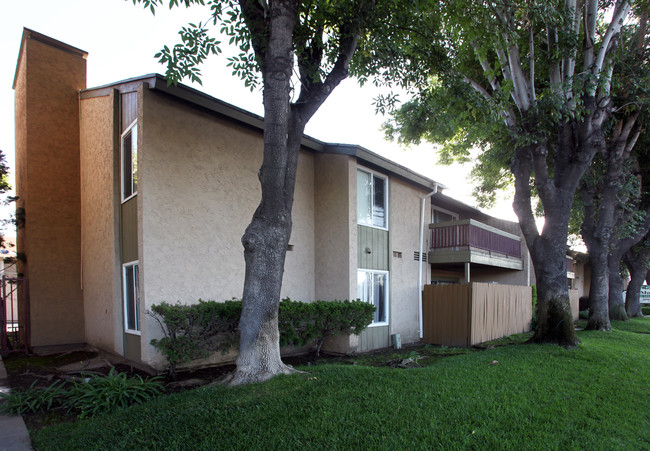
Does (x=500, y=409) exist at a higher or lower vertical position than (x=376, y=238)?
lower

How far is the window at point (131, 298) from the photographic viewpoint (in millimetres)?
8789

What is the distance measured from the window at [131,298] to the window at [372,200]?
5743mm

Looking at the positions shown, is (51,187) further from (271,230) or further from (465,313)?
(465,313)

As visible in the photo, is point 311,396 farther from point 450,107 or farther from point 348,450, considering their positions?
point 450,107

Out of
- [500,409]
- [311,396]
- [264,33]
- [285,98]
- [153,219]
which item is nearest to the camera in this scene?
[500,409]

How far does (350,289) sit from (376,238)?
2030 millimetres

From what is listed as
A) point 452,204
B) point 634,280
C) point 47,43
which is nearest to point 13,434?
point 47,43

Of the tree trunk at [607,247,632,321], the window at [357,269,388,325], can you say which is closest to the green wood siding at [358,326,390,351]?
the window at [357,269,388,325]

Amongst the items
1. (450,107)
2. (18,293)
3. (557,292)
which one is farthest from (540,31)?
(18,293)

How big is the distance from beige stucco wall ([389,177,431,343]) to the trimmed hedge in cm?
322

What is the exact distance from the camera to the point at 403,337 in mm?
12945

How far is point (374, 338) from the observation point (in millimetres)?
11703

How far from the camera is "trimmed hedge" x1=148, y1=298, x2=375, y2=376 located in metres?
7.42

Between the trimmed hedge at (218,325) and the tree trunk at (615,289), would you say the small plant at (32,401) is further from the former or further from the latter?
the tree trunk at (615,289)
